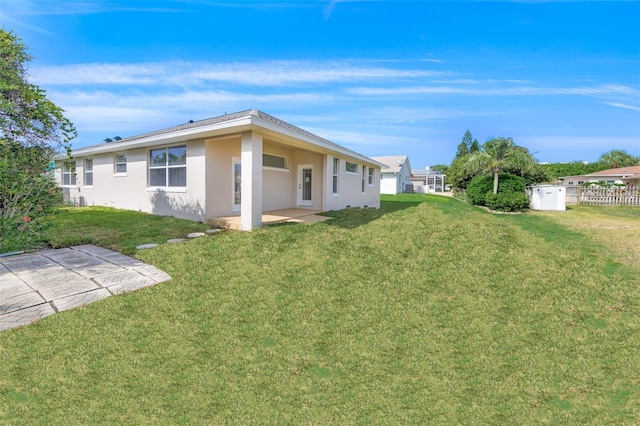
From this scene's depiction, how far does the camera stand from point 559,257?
6.65 m

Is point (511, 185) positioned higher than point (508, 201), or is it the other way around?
point (511, 185)

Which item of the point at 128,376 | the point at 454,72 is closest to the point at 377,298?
the point at 128,376

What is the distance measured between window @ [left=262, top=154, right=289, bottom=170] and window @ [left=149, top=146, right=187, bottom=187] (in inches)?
123

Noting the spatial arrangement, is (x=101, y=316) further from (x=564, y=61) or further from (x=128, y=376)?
(x=564, y=61)

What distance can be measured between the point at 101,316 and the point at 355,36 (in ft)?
41.4

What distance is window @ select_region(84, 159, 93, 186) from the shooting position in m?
15.7

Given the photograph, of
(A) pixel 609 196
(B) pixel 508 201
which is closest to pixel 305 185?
(B) pixel 508 201

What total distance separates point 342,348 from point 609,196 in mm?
27964

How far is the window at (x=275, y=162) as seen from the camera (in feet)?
41.1

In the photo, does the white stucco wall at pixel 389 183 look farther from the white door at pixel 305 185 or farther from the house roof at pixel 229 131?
the white door at pixel 305 185

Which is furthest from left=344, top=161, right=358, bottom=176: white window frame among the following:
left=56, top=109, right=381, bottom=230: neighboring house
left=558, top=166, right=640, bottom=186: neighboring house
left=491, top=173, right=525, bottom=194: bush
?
left=558, top=166, right=640, bottom=186: neighboring house

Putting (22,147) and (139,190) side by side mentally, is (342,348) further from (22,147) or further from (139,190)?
(139,190)

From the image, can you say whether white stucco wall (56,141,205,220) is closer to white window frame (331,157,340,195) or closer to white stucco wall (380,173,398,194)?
white window frame (331,157,340,195)

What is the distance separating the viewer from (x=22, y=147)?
5734 millimetres
